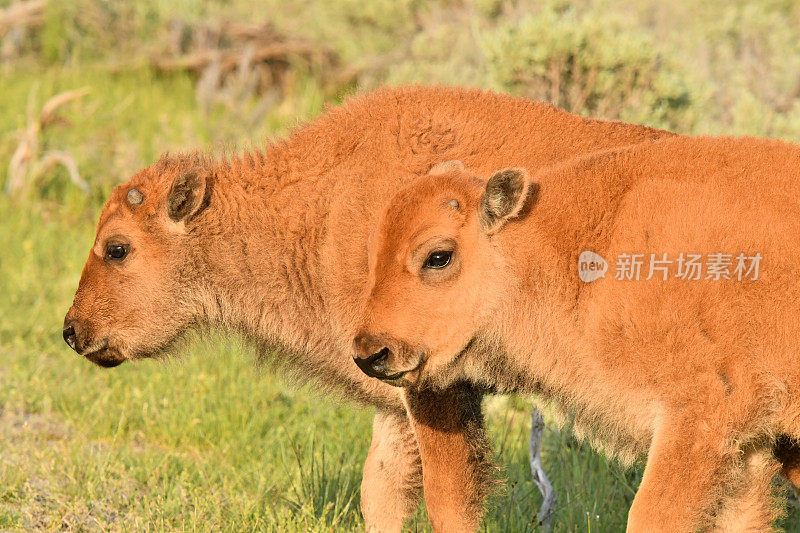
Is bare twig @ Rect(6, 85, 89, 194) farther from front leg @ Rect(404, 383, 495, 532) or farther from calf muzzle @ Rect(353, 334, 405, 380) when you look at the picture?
calf muzzle @ Rect(353, 334, 405, 380)

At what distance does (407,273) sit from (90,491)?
7.90 feet

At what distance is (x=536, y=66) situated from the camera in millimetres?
9719

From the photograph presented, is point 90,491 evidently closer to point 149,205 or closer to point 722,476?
point 149,205

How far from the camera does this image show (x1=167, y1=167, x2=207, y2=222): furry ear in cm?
600

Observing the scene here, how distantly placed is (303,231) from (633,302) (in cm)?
213

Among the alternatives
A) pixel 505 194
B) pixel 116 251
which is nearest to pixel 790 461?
pixel 505 194

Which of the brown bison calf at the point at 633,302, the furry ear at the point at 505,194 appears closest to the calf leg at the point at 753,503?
the brown bison calf at the point at 633,302

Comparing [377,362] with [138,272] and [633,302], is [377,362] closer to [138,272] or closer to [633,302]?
[633,302]

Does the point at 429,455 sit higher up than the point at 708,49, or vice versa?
the point at 708,49

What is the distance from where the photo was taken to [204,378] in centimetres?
803

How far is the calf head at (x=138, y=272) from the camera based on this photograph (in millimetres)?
6059

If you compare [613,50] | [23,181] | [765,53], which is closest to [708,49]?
[765,53]

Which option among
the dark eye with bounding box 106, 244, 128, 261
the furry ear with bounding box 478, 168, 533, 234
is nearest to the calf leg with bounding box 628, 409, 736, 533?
the furry ear with bounding box 478, 168, 533, 234

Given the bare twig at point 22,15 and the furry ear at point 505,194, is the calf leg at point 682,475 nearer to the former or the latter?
the furry ear at point 505,194
